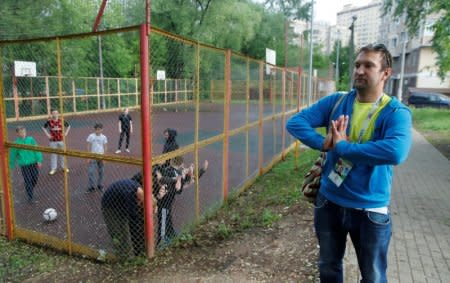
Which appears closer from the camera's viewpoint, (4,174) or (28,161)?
(4,174)

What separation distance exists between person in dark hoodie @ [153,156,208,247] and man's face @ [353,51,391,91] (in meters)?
2.61

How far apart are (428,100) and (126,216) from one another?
32.7m

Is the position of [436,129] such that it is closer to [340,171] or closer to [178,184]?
[178,184]

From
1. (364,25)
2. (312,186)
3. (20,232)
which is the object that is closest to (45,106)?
(20,232)

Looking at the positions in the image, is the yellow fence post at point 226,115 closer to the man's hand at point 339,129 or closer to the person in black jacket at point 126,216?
the person in black jacket at point 126,216

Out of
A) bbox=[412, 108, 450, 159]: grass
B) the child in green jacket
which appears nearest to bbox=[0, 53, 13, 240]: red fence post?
the child in green jacket

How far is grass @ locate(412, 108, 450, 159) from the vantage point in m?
13.3

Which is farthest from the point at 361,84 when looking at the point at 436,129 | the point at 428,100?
the point at 428,100

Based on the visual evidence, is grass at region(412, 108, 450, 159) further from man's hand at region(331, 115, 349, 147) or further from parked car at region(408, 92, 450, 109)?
man's hand at region(331, 115, 349, 147)

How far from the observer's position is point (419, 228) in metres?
5.06

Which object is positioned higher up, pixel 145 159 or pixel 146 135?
pixel 146 135

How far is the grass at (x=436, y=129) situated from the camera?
525 inches

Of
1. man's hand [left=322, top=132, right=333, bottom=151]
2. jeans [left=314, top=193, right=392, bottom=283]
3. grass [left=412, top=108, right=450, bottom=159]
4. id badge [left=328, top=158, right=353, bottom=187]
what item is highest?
man's hand [left=322, top=132, right=333, bottom=151]

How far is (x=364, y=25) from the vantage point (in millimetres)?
64750
